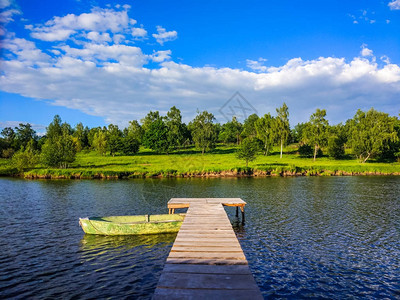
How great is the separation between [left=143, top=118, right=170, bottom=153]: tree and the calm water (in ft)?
232

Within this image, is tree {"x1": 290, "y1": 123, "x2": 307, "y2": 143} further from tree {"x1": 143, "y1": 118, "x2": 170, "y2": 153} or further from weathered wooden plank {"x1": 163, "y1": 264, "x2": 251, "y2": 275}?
weathered wooden plank {"x1": 163, "y1": 264, "x2": 251, "y2": 275}

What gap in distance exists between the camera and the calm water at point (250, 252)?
41.0ft

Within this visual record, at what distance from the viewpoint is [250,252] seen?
54.8 ft

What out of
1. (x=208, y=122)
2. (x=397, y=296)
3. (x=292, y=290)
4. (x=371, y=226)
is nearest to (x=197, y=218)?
(x=292, y=290)

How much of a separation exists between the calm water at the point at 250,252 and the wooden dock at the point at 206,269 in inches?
107

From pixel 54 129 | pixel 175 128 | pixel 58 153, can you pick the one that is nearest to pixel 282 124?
pixel 175 128

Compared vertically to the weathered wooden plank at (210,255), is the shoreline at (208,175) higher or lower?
lower

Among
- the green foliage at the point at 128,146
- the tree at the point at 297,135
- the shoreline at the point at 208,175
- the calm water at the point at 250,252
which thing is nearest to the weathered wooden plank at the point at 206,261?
the calm water at the point at 250,252

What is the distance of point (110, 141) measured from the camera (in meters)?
101

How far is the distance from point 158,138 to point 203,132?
60.9ft

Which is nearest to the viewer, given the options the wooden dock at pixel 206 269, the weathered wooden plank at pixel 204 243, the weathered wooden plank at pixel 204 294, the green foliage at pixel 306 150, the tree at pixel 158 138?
the weathered wooden plank at pixel 204 294

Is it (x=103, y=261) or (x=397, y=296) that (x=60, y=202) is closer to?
(x=103, y=261)

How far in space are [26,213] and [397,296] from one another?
31.6 meters

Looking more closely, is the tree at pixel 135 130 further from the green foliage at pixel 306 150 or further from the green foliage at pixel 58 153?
the green foliage at pixel 306 150
